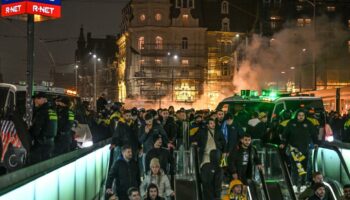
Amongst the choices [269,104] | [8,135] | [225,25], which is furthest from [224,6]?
[8,135]

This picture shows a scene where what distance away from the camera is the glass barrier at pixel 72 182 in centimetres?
608

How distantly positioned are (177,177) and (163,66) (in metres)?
54.2

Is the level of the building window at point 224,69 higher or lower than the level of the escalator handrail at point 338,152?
higher

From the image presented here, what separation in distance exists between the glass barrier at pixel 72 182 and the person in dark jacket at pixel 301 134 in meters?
4.40

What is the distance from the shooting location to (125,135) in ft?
40.0

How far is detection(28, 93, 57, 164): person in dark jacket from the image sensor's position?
9444 mm

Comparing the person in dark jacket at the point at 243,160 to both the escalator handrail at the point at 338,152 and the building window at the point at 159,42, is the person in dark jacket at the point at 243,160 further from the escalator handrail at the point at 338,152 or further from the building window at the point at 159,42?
the building window at the point at 159,42

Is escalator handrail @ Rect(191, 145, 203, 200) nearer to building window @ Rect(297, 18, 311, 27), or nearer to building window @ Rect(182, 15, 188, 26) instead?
building window @ Rect(297, 18, 311, 27)

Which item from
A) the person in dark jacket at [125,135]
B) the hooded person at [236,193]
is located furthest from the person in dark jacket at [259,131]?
the hooded person at [236,193]

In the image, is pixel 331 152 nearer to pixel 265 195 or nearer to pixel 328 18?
pixel 265 195

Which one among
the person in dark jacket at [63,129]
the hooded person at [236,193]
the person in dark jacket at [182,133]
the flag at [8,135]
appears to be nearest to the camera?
the flag at [8,135]

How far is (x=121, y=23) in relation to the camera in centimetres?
8256

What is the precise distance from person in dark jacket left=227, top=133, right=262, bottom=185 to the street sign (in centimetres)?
925

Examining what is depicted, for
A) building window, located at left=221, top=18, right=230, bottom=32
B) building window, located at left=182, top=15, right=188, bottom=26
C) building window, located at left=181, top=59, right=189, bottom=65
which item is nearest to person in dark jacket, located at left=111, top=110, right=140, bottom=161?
building window, located at left=181, top=59, right=189, bottom=65
